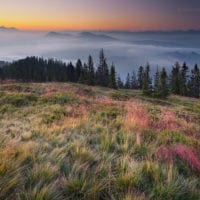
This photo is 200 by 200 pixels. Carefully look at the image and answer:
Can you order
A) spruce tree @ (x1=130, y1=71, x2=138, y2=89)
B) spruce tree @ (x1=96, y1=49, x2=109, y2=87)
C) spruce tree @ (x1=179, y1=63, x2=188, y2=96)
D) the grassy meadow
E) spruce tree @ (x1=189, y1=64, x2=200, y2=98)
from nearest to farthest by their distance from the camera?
the grassy meadow, spruce tree @ (x1=179, y1=63, x2=188, y2=96), spruce tree @ (x1=189, y1=64, x2=200, y2=98), spruce tree @ (x1=96, y1=49, x2=109, y2=87), spruce tree @ (x1=130, y1=71, x2=138, y2=89)

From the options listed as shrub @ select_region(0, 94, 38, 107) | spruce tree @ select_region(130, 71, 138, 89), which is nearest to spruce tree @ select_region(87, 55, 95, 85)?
spruce tree @ select_region(130, 71, 138, 89)

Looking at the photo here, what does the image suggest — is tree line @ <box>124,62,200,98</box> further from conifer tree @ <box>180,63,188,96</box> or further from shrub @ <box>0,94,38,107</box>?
shrub @ <box>0,94,38,107</box>

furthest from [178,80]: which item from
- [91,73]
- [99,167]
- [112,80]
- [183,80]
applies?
[99,167]

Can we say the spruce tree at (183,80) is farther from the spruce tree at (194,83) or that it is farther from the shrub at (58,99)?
the shrub at (58,99)

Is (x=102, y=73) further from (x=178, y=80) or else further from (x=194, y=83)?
(x=194, y=83)

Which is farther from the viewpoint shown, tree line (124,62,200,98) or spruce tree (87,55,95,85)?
spruce tree (87,55,95,85)

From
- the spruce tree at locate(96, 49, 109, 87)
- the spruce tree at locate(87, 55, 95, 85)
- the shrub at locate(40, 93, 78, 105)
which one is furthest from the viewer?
the spruce tree at locate(96, 49, 109, 87)

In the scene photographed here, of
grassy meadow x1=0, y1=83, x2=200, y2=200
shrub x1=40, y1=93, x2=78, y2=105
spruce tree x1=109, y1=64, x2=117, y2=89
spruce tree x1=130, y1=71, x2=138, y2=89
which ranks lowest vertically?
spruce tree x1=130, y1=71, x2=138, y2=89

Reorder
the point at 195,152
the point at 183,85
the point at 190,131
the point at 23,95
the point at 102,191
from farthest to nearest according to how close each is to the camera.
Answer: the point at 183,85, the point at 23,95, the point at 190,131, the point at 195,152, the point at 102,191

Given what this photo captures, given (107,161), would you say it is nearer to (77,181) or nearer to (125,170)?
(125,170)

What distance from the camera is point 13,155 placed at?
3.96 metres

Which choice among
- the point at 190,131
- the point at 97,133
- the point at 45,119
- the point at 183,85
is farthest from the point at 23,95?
the point at 183,85

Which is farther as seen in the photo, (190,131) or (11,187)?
(190,131)

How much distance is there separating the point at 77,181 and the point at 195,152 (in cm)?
323
